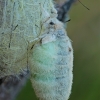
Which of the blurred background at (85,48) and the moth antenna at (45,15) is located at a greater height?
the moth antenna at (45,15)

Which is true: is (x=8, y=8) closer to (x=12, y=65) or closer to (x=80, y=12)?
(x=12, y=65)

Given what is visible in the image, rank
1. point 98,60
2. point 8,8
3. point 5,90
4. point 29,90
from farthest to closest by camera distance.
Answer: point 98,60 → point 29,90 → point 5,90 → point 8,8

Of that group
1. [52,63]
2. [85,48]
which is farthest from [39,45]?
[85,48]

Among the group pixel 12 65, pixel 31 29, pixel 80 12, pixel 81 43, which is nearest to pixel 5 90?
pixel 12 65

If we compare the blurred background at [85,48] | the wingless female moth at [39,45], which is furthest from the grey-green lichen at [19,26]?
the blurred background at [85,48]

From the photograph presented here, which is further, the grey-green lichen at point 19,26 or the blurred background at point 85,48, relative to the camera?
the blurred background at point 85,48

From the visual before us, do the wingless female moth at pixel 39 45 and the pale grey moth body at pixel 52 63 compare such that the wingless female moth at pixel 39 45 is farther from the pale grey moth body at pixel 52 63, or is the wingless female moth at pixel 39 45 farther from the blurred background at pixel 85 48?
the blurred background at pixel 85 48

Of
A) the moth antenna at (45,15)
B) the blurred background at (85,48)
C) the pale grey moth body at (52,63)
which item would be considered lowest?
the blurred background at (85,48)
